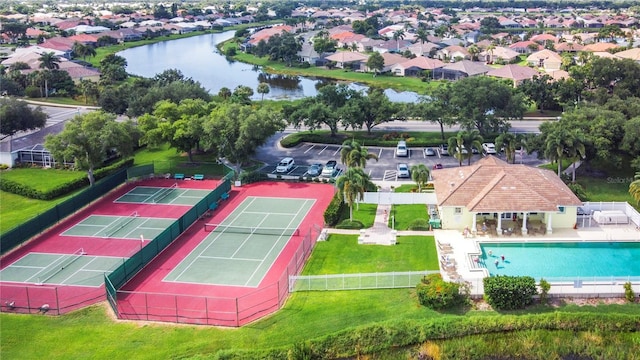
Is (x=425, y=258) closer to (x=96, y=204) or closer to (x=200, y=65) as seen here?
(x=96, y=204)

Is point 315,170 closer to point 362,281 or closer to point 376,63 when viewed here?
point 362,281

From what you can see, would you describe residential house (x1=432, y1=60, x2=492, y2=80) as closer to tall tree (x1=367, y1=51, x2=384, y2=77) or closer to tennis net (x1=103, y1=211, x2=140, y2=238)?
tall tree (x1=367, y1=51, x2=384, y2=77)

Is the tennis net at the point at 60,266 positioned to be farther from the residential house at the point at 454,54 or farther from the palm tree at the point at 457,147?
the residential house at the point at 454,54

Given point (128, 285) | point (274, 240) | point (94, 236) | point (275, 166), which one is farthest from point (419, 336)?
point (275, 166)

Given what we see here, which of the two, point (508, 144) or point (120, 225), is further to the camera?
point (508, 144)

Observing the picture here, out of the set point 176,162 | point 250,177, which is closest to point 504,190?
point 250,177
